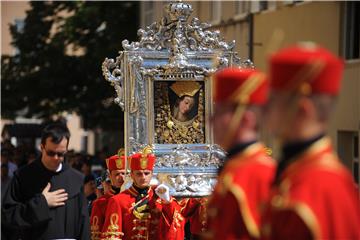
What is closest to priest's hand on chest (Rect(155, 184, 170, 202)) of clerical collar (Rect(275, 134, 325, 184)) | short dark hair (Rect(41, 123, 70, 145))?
short dark hair (Rect(41, 123, 70, 145))

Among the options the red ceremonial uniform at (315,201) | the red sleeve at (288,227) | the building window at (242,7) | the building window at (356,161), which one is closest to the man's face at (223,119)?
the red ceremonial uniform at (315,201)

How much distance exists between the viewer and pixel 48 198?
336 inches

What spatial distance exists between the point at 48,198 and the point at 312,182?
4128 mm

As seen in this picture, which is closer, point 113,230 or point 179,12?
point 113,230

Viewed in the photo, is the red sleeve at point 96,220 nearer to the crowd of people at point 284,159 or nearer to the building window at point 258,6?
the crowd of people at point 284,159

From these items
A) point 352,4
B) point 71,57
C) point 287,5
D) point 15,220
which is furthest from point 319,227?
point 71,57

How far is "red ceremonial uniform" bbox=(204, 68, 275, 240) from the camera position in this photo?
5.26 meters

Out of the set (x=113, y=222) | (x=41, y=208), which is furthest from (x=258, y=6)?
(x=41, y=208)

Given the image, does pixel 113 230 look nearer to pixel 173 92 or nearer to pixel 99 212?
pixel 99 212

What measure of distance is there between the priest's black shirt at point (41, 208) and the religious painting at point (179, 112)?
2.43m

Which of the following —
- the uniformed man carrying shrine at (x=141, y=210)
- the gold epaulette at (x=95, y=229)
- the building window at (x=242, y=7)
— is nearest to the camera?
the uniformed man carrying shrine at (x=141, y=210)

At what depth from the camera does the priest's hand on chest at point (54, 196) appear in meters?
8.56

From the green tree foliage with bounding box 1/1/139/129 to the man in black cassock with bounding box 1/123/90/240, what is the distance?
21.1 meters

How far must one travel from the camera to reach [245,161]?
5289 millimetres
